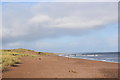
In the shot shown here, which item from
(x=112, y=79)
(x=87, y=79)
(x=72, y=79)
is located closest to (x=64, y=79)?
(x=72, y=79)

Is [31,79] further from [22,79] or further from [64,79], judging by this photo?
[64,79]

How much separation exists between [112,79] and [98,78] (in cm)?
87

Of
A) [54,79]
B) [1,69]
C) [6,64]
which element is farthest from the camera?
[6,64]

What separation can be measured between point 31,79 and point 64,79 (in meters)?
2.04

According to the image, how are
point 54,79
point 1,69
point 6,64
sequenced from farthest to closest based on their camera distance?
point 6,64, point 1,69, point 54,79

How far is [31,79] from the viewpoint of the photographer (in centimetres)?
999

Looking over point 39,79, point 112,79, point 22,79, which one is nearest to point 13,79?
point 22,79

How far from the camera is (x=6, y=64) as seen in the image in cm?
1588

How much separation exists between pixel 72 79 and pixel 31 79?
2.54 m

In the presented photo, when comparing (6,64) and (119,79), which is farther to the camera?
(6,64)

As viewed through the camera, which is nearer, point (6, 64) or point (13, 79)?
point (13, 79)

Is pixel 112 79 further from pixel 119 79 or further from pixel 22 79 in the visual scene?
pixel 22 79

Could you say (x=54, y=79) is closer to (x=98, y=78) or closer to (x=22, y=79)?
(x=22, y=79)

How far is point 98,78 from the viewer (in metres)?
10.5
